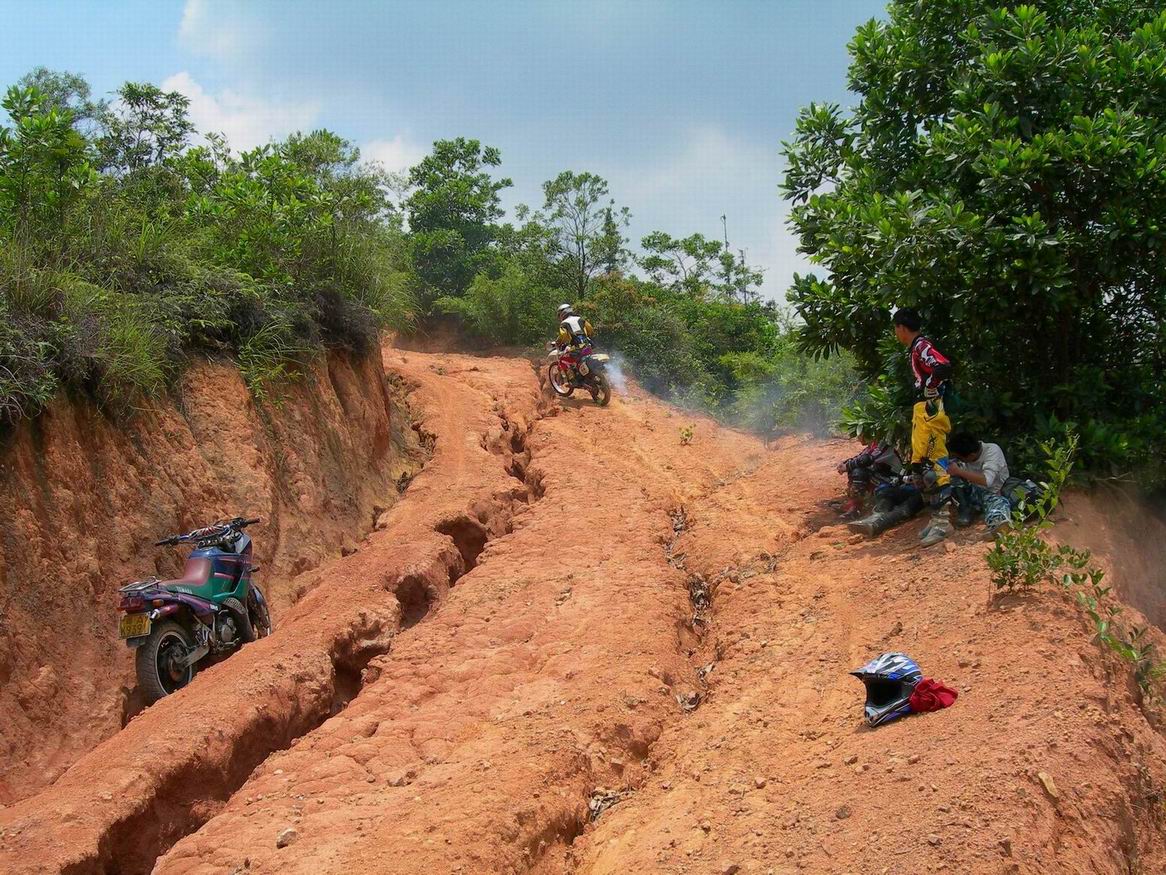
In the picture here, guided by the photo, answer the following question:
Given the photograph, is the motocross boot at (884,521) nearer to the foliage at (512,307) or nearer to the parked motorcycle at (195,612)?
the parked motorcycle at (195,612)

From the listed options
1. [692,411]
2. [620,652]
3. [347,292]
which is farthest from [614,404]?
[620,652]

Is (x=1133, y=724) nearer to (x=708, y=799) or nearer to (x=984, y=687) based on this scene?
(x=984, y=687)

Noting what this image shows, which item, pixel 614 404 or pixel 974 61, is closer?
pixel 974 61

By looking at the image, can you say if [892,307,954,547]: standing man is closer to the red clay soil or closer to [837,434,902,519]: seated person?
the red clay soil

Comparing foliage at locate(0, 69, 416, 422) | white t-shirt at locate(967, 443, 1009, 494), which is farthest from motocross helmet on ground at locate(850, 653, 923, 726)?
foliage at locate(0, 69, 416, 422)

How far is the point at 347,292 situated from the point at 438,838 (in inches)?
323

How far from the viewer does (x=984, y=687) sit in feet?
15.8

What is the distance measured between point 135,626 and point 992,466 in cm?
608

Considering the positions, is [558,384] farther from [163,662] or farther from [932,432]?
[163,662]

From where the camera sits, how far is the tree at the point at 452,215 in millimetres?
24312

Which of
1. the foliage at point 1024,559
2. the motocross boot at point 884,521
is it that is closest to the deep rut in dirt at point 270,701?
the motocross boot at point 884,521

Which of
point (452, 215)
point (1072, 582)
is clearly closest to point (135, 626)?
point (1072, 582)

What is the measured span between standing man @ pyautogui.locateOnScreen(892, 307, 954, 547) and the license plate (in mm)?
5518

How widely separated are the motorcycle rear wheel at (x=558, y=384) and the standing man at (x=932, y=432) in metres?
8.27
